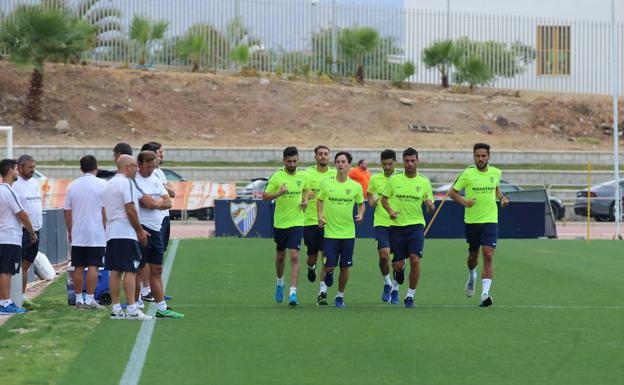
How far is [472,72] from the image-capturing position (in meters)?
55.6

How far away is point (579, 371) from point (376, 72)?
45566 millimetres

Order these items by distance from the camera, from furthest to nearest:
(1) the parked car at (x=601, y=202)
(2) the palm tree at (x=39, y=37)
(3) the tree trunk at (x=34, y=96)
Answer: (3) the tree trunk at (x=34, y=96) < (2) the palm tree at (x=39, y=37) < (1) the parked car at (x=601, y=202)

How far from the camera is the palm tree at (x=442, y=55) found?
5369 centimetres

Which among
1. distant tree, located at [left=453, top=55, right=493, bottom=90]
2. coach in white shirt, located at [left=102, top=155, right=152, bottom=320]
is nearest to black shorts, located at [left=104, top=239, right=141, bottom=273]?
coach in white shirt, located at [left=102, top=155, right=152, bottom=320]

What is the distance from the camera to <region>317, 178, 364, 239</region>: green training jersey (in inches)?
620

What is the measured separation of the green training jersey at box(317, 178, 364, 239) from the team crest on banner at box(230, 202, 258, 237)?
607 inches

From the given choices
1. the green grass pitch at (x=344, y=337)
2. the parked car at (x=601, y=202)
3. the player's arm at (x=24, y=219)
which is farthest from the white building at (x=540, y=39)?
the player's arm at (x=24, y=219)

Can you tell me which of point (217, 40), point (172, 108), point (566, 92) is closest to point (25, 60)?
point (172, 108)

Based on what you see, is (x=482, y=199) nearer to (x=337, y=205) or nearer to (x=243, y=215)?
(x=337, y=205)

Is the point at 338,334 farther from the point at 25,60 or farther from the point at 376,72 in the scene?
the point at 376,72

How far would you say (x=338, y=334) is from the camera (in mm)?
12961

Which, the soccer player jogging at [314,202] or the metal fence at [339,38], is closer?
the soccer player jogging at [314,202]

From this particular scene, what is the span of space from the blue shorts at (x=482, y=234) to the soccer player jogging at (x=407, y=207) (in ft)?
2.84

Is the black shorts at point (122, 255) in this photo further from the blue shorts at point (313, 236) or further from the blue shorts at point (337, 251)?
the blue shorts at point (313, 236)
